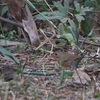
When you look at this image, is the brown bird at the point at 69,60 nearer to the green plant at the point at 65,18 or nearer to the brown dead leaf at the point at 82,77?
the brown dead leaf at the point at 82,77

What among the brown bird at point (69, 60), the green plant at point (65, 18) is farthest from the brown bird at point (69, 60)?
the green plant at point (65, 18)

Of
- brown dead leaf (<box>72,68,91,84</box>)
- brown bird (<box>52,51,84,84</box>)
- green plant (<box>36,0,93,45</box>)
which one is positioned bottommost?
Answer: brown dead leaf (<box>72,68,91,84</box>)

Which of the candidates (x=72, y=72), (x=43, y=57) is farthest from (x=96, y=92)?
(x=43, y=57)

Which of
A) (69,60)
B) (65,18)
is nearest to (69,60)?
(69,60)

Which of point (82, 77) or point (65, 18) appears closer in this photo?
point (82, 77)

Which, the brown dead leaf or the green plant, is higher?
the green plant

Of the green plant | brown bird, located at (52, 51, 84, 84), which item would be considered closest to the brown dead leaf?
brown bird, located at (52, 51, 84, 84)

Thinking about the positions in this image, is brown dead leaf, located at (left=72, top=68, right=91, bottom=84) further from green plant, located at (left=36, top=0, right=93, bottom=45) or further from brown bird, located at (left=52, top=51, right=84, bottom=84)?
green plant, located at (left=36, top=0, right=93, bottom=45)

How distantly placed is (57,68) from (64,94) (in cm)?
27

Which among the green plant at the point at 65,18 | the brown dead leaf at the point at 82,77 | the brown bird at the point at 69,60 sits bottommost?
the brown dead leaf at the point at 82,77

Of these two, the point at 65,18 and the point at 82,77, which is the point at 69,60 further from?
the point at 65,18

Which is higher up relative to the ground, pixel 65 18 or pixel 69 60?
Answer: pixel 65 18

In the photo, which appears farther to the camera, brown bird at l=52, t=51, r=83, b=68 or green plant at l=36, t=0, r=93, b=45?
green plant at l=36, t=0, r=93, b=45

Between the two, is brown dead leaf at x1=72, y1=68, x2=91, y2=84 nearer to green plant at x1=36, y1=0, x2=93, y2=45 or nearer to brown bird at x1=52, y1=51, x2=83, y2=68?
brown bird at x1=52, y1=51, x2=83, y2=68
